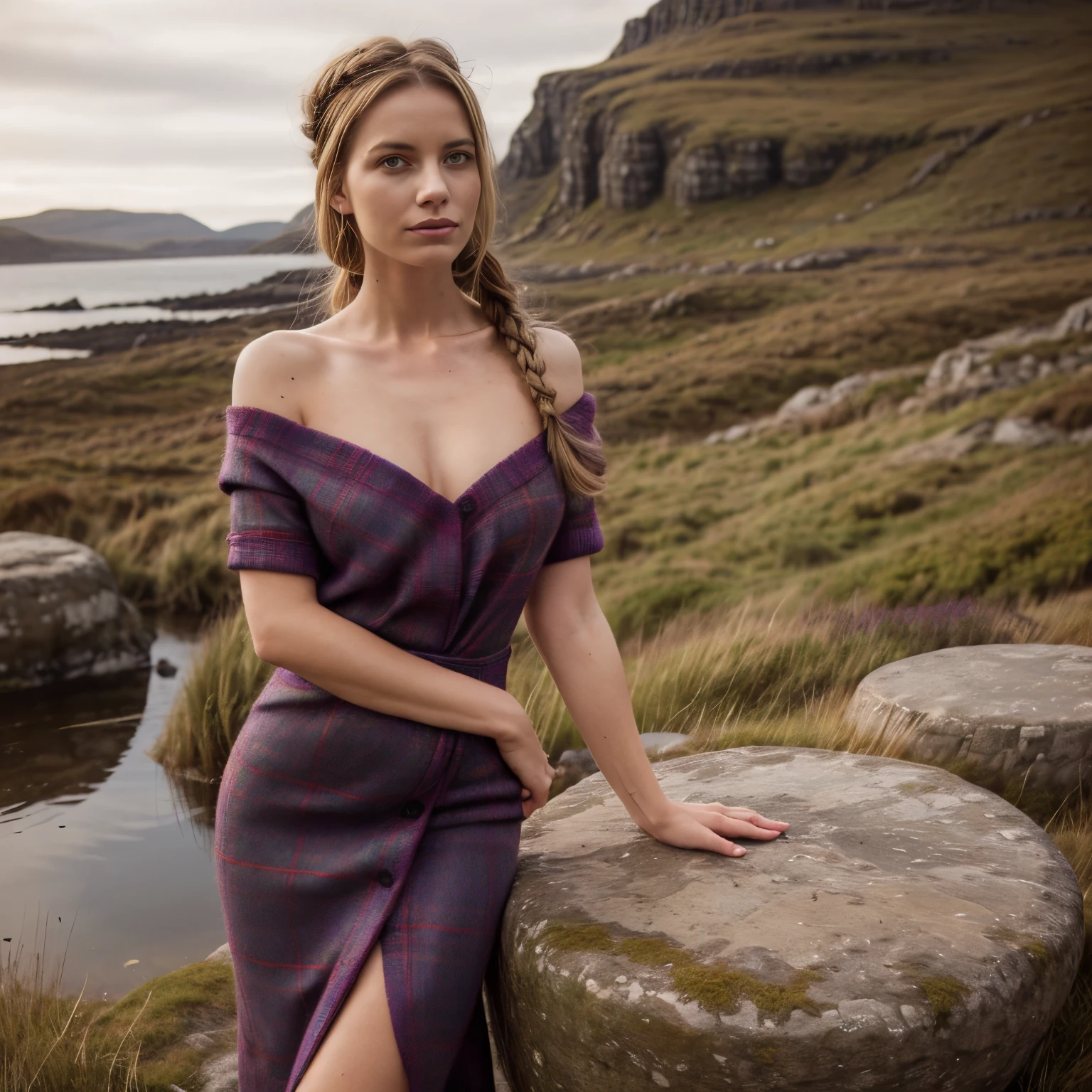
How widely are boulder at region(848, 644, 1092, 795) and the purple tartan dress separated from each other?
1.80 meters

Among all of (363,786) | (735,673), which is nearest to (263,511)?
(363,786)

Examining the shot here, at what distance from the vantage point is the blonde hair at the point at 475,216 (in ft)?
5.64

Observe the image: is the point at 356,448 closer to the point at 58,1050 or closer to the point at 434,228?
the point at 434,228

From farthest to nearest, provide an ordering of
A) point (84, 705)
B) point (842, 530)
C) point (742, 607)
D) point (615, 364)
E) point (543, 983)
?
1. point (615, 364)
2. point (842, 530)
3. point (742, 607)
4. point (84, 705)
5. point (543, 983)

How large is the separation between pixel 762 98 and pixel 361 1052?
6912mm

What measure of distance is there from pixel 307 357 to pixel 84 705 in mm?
3902

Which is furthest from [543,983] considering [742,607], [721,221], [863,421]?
[721,221]

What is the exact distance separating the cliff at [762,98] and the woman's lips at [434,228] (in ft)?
18.9

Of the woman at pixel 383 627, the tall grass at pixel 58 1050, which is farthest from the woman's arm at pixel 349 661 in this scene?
the tall grass at pixel 58 1050

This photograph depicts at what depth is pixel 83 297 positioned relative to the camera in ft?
20.1

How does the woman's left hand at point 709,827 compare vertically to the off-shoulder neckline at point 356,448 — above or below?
below

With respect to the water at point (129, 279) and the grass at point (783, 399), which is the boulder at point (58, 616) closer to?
the grass at point (783, 399)

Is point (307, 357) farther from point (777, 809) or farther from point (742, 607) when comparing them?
point (742, 607)

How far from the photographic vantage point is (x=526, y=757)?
5.92 ft
